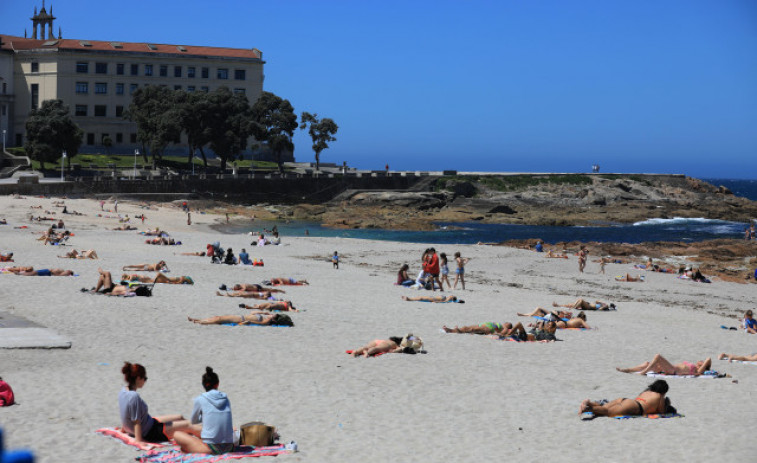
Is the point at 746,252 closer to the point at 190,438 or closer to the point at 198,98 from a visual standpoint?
the point at 190,438

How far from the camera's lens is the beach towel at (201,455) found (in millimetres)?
9372

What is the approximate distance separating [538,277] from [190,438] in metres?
27.0

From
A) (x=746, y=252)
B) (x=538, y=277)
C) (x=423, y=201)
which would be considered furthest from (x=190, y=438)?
(x=423, y=201)

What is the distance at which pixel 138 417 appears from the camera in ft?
32.2

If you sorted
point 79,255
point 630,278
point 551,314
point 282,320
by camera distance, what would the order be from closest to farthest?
1. point 282,320
2. point 551,314
3. point 79,255
4. point 630,278

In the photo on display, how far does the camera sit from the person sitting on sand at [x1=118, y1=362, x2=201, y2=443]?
9797 mm

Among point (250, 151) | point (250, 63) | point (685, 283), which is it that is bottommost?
point (685, 283)

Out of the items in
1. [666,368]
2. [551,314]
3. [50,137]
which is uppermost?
[50,137]

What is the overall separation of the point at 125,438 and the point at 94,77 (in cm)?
9121

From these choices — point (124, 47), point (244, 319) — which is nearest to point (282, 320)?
point (244, 319)

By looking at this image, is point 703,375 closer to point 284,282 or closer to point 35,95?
point 284,282

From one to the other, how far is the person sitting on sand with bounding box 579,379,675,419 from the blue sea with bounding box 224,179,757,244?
40.6 metres

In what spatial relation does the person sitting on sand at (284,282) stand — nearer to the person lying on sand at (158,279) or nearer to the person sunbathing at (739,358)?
the person lying on sand at (158,279)

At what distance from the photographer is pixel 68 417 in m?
10.6
